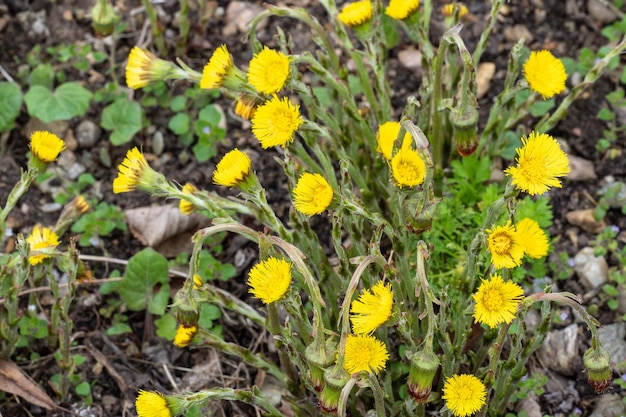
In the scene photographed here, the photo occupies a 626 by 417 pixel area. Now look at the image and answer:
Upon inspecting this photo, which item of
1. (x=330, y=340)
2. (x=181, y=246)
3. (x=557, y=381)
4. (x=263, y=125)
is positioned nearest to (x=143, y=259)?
(x=181, y=246)

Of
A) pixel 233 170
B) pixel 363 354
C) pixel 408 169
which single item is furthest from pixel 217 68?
pixel 363 354

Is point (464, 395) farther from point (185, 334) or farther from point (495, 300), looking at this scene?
point (185, 334)

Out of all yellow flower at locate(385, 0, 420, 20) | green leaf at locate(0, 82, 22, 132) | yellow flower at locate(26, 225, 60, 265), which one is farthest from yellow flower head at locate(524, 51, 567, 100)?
green leaf at locate(0, 82, 22, 132)

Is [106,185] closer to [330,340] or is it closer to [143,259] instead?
[143,259]

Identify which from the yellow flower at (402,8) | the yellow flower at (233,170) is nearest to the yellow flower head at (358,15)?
the yellow flower at (402,8)

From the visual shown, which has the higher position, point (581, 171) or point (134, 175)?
point (134, 175)
